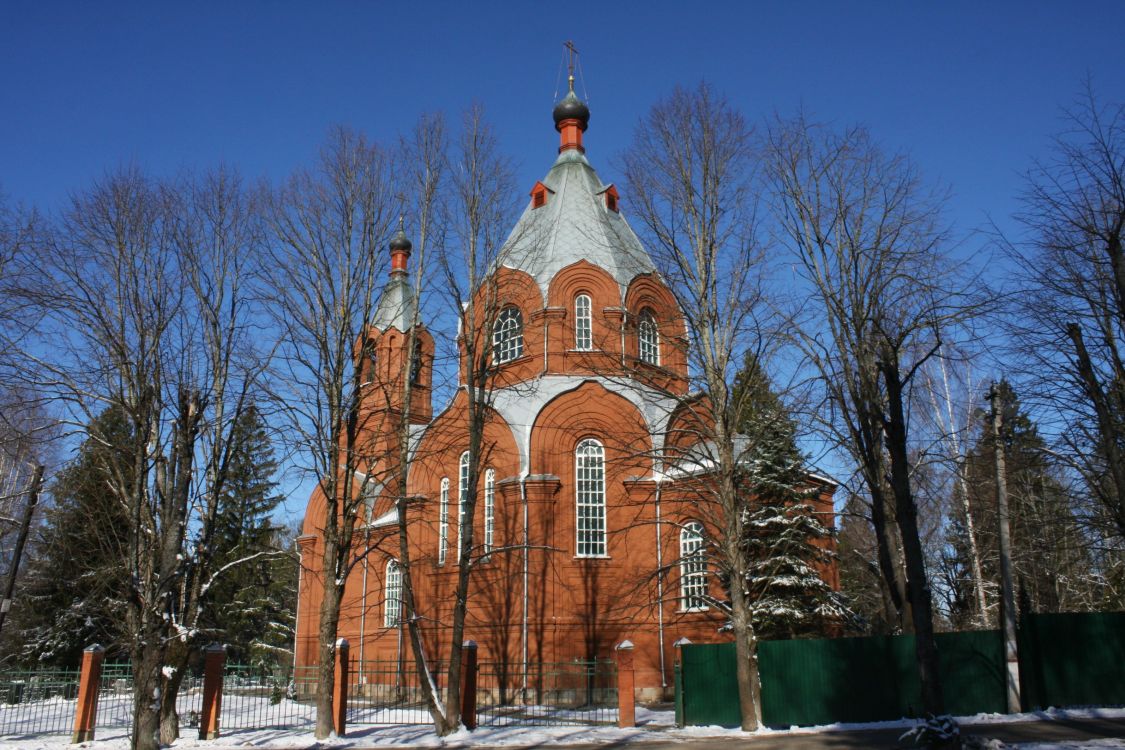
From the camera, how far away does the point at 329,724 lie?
42.9 ft

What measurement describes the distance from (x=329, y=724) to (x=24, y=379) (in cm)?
694

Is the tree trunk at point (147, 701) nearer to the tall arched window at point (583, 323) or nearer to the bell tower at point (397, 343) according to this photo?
the bell tower at point (397, 343)

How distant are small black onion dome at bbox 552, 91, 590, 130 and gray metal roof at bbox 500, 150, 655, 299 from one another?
1.23 m

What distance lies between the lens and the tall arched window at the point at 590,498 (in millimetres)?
19859

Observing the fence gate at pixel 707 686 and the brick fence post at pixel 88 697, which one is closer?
the brick fence post at pixel 88 697

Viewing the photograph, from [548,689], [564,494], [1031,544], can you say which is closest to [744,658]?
[548,689]

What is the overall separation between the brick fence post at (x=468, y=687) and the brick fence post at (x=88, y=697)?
612cm

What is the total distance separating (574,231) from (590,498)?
25.3ft

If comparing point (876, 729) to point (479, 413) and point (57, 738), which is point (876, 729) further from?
point (57, 738)

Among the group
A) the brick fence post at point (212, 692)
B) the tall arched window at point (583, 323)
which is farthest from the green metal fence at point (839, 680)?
the tall arched window at point (583, 323)

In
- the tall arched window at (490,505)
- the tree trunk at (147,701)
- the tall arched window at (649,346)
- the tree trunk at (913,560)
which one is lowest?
the tree trunk at (147,701)

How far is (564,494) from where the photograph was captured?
20.0 meters

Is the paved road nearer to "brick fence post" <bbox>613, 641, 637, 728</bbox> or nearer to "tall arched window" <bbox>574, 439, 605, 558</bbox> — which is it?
"brick fence post" <bbox>613, 641, 637, 728</bbox>

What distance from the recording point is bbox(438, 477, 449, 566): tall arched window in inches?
833
